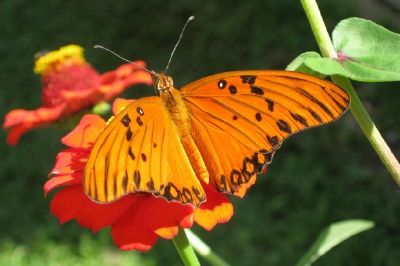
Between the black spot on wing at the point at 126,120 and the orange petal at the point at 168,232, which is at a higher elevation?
the black spot on wing at the point at 126,120

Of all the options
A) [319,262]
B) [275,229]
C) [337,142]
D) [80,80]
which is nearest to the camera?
[80,80]

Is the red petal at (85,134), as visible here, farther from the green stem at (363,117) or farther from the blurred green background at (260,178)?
the blurred green background at (260,178)

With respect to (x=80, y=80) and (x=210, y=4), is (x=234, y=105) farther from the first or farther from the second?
(x=210, y=4)

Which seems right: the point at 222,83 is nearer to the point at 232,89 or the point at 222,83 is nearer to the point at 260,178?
the point at 232,89

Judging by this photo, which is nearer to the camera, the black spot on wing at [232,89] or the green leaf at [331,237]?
the black spot on wing at [232,89]

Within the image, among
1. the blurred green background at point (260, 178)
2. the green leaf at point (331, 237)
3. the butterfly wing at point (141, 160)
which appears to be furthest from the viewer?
the blurred green background at point (260, 178)

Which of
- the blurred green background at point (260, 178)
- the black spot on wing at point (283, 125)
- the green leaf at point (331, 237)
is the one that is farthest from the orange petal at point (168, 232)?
the blurred green background at point (260, 178)

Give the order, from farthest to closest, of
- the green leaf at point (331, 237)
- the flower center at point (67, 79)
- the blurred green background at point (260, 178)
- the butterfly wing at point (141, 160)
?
the blurred green background at point (260, 178), the flower center at point (67, 79), the green leaf at point (331, 237), the butterfly wing at point (141, 160)


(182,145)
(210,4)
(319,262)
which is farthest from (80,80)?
(210,4)
